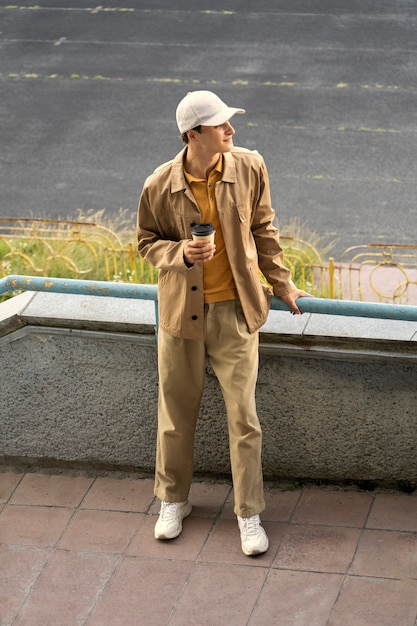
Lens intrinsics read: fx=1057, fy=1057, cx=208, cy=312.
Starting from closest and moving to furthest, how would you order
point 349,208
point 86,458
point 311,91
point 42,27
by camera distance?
point 86,458 < point 349,208 < point 311,91 < point 42,27

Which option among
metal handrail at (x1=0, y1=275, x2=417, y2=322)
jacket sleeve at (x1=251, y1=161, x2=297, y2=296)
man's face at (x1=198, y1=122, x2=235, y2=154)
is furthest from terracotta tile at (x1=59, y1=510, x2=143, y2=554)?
man's face at (x1=198, y1=122, x2=235, y2=154)

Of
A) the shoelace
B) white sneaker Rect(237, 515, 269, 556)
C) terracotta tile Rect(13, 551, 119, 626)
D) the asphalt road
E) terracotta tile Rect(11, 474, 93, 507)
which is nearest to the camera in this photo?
terracotta tile Rect(13, 551, 119, 626)

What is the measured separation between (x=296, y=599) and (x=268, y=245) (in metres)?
1.58

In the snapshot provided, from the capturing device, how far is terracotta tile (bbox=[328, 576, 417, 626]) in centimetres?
447

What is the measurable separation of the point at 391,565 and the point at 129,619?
120cm

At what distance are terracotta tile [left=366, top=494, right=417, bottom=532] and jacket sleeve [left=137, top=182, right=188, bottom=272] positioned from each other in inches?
62.4

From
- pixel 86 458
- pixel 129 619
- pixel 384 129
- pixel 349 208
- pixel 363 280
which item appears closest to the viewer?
pixel 129 619

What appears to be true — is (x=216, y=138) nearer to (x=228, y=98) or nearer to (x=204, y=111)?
(x=204, y=111)

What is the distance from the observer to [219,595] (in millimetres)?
4719

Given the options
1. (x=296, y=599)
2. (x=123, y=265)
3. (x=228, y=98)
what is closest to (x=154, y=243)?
(x=296, y=599)

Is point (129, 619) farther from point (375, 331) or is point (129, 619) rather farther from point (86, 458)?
point (375, 331)

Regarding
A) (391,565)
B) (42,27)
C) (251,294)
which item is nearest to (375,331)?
(251,294)

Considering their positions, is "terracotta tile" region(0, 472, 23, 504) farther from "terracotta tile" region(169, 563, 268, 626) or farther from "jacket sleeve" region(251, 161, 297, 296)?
"jacket sleeve" region(251, 161, 297, 296)

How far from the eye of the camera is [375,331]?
5004 millimetres
